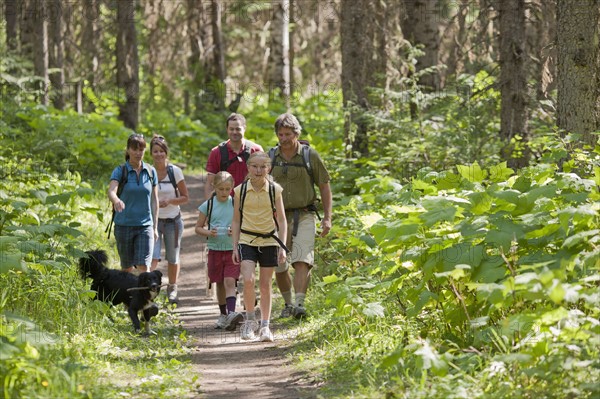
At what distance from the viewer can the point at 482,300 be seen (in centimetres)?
592

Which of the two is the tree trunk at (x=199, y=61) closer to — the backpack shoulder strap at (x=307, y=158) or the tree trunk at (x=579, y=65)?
the backpack shoulder strap at (x=307, y=158)

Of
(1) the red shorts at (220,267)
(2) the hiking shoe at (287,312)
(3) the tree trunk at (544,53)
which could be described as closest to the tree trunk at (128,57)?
(3) the tree trunk at (544,53)

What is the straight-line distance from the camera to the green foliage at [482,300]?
207 inches

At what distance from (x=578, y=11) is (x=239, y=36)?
25951 mm

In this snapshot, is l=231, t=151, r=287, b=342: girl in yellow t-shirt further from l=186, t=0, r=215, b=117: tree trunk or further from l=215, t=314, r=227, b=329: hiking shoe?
l=186, t=0, r=215, b=117: tree trunk

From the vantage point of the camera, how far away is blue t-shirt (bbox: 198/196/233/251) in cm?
971

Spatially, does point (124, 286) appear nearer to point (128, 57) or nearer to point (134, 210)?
point (134, 210)

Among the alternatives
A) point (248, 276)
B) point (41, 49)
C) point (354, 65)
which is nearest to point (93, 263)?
point (248, 276)

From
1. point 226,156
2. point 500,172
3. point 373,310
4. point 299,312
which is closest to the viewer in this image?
point 373,310

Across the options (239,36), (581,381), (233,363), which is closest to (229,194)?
(233,363)

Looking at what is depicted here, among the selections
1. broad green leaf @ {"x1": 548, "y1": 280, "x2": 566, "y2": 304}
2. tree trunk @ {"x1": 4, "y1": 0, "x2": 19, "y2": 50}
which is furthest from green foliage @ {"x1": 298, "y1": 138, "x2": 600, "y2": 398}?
tree trunk @ {"x1": 4, "y1": 0, "x2": 19, "y2": 50}

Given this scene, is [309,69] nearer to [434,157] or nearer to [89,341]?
[434,157]

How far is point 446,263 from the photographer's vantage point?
6.45m

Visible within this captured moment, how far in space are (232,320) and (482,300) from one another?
13.5 feet
